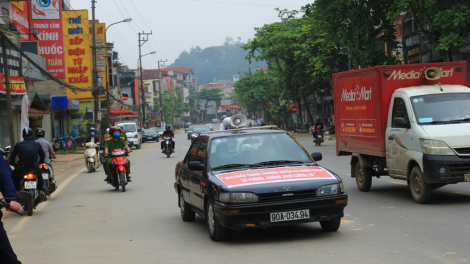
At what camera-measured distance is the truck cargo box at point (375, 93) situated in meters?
11.3

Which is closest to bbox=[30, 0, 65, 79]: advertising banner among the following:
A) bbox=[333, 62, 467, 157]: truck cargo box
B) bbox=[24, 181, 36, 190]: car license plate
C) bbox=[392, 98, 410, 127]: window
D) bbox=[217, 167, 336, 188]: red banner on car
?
bbox=[24, 181, 36, 190]: car license plate

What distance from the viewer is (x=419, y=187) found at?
10.2 meters

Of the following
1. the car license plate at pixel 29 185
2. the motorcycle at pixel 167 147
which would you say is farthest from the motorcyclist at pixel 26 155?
the motorcycle at pixel 167 147

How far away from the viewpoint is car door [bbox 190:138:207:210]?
27.1 feet

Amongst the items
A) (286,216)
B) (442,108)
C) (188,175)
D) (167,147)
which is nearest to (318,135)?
(167,147)

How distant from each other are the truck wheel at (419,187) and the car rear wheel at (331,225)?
283 cm

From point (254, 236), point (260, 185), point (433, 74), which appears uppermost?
point (433, 74)

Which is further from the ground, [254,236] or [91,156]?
[91,156]

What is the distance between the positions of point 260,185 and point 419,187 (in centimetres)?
414

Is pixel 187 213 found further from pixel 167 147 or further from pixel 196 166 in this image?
pixel 167 147

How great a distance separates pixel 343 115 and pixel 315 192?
21.5 ft

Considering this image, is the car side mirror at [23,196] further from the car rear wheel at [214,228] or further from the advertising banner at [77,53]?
the advertising banner at [77,53]

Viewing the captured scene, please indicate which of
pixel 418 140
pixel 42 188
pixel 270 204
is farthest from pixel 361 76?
pixel 42 188

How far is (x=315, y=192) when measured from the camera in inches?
288
